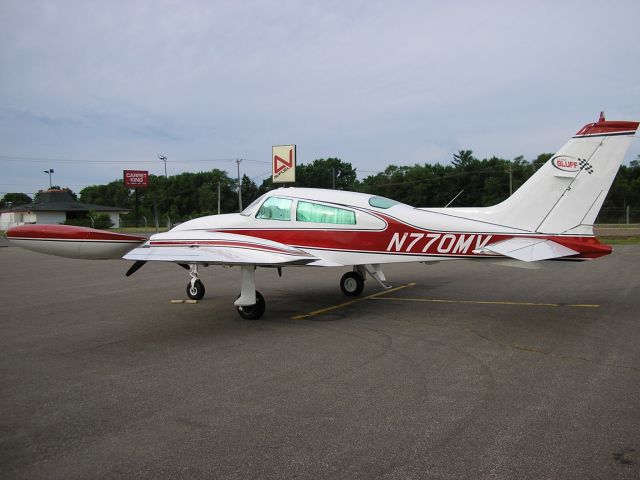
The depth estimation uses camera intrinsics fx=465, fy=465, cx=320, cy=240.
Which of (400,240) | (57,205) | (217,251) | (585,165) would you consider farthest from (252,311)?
(57,205)

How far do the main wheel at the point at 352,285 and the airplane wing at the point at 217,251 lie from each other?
2335mm

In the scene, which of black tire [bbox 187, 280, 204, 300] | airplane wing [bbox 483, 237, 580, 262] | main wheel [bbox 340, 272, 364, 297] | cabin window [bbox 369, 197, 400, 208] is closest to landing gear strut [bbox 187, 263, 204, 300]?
black tire [bbox 187, 280, 204, 300]

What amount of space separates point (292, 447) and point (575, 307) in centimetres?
779

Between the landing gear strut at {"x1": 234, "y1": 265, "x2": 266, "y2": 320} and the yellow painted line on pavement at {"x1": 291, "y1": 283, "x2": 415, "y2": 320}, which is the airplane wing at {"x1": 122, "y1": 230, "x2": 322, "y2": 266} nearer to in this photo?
the landing gear strut at {"x1": 234, "y1": 265, "x2": 266, "y2": 320}

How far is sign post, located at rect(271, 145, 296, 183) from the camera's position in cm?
3388

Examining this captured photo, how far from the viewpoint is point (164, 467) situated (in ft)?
11.4

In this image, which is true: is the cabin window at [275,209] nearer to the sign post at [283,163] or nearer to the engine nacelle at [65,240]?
the engine nacelle at [65,240]

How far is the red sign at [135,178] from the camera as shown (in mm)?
64125

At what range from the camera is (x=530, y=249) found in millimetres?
8070

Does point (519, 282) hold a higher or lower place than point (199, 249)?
lower

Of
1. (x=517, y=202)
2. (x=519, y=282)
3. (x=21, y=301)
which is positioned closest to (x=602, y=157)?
(x=517, y=202)

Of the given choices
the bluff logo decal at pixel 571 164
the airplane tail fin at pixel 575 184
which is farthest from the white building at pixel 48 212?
the bluff logo decal at pixel 571 164

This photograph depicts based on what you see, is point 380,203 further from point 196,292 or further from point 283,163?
point 283,163

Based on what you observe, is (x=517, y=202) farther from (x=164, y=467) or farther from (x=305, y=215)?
(x=164, y=467)
